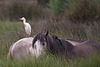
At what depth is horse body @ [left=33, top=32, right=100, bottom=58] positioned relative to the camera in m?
5.38

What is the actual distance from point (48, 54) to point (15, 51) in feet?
4.35

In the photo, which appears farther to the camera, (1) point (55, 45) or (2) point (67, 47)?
(2) point (67, 47)

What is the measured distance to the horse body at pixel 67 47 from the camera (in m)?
5.38

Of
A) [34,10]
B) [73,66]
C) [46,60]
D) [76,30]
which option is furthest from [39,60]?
[34,10]

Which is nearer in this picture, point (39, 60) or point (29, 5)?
point (39, 60)

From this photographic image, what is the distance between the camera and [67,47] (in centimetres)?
581

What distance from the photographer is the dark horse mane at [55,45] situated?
5357 millimetres

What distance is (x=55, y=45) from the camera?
557 centimetres

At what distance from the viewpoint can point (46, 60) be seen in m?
4.78

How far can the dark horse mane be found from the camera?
536cm

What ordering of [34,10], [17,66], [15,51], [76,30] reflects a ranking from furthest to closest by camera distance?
[34,10] → [76,30] → [15,51] → [17,66]

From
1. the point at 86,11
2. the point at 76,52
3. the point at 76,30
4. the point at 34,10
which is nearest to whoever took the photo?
the point at 76,52

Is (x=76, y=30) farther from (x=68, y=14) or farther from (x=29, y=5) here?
(x=29, y=5)

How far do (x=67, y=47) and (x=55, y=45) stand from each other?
1.19 feet
